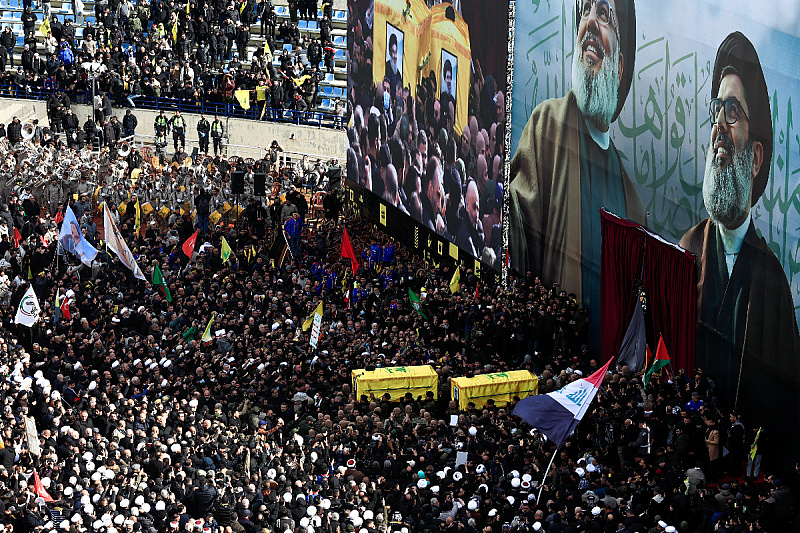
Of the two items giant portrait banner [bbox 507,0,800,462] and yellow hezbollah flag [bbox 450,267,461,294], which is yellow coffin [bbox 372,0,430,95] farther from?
yellow hezbollah flag [bbox 450,267,461,294]

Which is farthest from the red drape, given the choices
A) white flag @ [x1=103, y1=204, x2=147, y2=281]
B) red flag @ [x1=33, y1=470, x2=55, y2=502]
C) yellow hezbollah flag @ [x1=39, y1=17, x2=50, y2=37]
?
yellow hezbollah flag @ [x1=39, y1=17, x2=50, y2=37]

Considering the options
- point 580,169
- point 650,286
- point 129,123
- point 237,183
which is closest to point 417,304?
point 580,169

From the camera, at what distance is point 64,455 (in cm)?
2277

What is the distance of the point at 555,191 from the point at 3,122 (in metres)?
25.2

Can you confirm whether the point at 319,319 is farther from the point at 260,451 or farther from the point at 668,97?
the point at 668,97

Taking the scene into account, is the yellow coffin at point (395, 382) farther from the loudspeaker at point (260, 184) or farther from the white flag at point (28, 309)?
the loudspeaker at point (260, 184)

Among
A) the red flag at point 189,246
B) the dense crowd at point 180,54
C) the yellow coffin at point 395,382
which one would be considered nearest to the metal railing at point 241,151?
the dense crowd at point 180,54

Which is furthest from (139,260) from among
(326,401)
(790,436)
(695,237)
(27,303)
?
(790,436)

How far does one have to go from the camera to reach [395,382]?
27234 mm

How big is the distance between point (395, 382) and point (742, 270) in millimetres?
7148

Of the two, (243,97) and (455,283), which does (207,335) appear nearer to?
(455,283)

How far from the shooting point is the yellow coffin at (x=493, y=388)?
86.7 feet

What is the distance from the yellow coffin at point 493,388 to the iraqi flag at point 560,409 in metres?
3.65

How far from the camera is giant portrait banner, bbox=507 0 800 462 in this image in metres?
23.5
